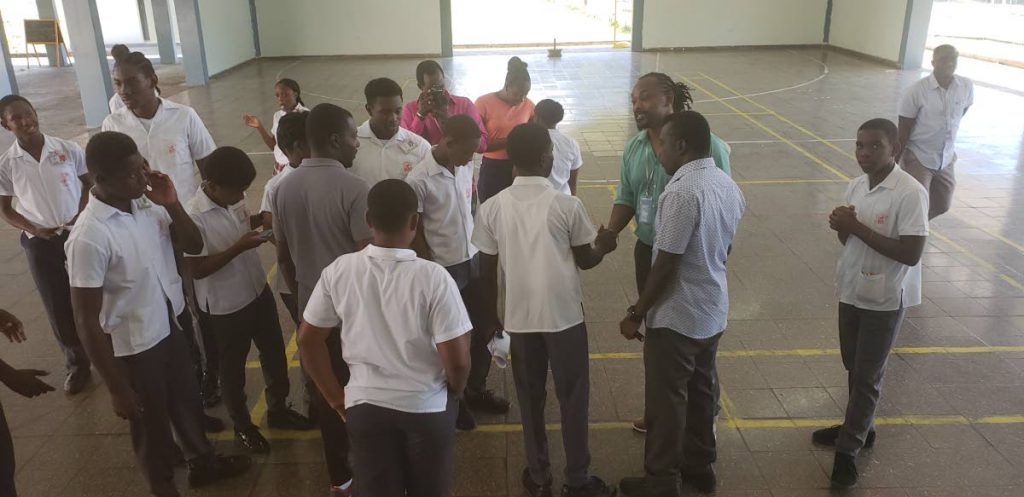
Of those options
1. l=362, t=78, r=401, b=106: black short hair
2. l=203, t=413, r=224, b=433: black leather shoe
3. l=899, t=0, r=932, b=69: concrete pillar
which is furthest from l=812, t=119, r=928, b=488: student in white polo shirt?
l=899, t=0, r=932, b=69: concrete pillar

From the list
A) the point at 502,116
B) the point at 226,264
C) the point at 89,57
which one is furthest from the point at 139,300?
the point at 89,57

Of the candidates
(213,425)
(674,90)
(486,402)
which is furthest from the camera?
(486,402)

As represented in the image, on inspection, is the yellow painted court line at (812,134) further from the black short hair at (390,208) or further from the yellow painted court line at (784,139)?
the black short hair at (390,208)

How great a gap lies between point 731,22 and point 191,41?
1636cm

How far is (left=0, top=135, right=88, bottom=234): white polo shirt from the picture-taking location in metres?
4.60

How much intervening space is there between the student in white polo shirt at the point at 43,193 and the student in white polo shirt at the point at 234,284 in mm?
1393

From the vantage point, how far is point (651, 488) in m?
3.61

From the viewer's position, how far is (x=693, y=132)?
3.25 metres

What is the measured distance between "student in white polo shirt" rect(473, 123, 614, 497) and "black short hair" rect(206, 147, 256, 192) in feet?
4.34

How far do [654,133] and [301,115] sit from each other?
1973mm

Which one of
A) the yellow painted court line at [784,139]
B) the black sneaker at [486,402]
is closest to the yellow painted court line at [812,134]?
the yellow painted court line at [784,139]

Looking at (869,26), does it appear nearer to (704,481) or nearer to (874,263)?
(874,263)

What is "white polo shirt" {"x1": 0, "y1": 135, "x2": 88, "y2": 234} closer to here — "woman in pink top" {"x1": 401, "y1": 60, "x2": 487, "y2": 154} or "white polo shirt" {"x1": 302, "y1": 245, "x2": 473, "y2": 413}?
"woman in pink top" {"x1": 401, "y1": 60, "x2": 487, "y2": 154}

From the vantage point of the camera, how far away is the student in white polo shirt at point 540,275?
327 centimetres
